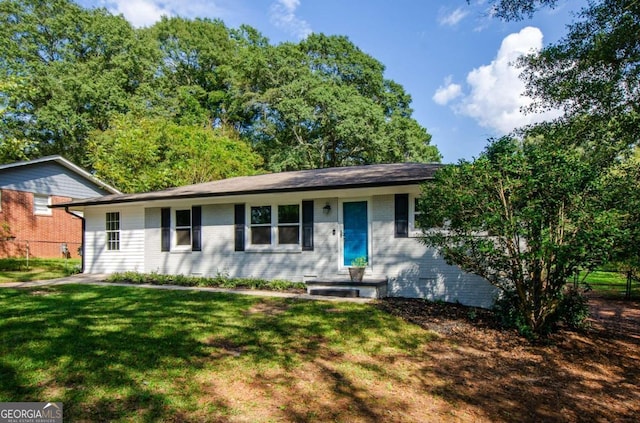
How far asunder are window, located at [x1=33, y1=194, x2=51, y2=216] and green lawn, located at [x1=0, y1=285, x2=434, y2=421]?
13.0m

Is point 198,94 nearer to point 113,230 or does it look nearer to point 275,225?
point 113,230

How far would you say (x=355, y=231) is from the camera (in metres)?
9.68

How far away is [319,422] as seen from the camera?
331cm

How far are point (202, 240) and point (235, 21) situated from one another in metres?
28.6

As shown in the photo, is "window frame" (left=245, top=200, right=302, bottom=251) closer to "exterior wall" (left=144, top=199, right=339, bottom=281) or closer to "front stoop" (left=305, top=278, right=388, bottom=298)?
"exterior wall" (left=144, top=199, right=339, bottom=281)

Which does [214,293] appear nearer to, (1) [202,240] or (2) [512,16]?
(1) [202,240]

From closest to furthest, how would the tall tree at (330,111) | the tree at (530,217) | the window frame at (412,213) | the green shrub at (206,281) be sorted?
1. the tree at (530,217)
2. the window frame at (412,213)
3. the green shrub at (206,281)
4. the tall tree at (330,111)

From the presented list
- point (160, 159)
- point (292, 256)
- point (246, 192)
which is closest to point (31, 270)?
point (160, 159)

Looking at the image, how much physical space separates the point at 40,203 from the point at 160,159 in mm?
5642

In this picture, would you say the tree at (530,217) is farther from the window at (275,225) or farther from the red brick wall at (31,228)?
the red brick wall at (31,228)

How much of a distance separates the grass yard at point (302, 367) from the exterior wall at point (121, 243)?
5524 mm

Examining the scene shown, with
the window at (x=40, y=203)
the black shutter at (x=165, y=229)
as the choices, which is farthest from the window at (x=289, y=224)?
the window at (x=40, y=203)

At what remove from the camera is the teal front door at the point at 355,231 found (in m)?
9.58

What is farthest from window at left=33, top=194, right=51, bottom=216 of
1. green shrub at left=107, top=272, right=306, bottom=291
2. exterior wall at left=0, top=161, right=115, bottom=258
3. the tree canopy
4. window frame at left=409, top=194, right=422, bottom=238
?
window frame at left=409, top=194, right=422, bottom=238
